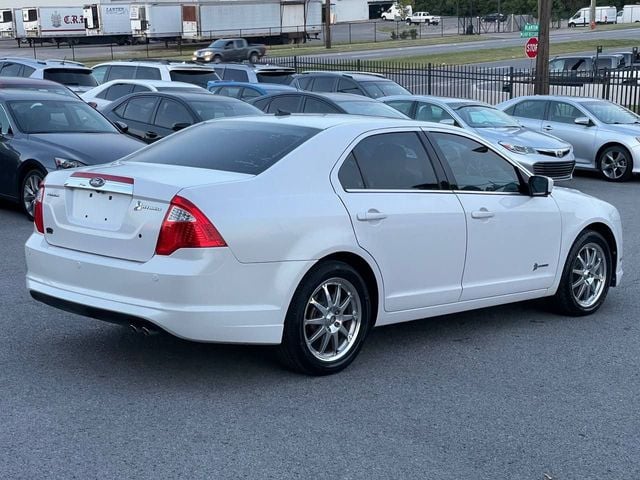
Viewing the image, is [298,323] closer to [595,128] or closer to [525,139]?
[525,139]

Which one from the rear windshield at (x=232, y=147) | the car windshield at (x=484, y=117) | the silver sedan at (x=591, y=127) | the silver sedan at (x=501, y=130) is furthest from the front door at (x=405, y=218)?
the silver sedan at (x=591, y=127)

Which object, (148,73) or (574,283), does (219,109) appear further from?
(148,73)

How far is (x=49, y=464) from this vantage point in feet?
14.8

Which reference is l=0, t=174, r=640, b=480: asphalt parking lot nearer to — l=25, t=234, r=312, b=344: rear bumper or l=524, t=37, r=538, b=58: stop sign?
l=25, t=234, r=312, b=344: rear bumper

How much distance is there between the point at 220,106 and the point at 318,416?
33.0ft

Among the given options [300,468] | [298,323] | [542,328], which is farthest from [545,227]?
[300,468]

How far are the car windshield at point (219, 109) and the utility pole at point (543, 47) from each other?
11348mm

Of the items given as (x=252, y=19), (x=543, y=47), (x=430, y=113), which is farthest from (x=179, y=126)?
(x=252, y=19)

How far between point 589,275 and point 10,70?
20450mm

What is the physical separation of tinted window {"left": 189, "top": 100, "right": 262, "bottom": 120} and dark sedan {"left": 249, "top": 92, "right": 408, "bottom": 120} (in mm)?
1382

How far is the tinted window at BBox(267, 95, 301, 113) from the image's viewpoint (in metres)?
17.7

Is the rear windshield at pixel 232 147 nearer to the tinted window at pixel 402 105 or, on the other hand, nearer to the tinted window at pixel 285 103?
the tinted window at pixel 285 103

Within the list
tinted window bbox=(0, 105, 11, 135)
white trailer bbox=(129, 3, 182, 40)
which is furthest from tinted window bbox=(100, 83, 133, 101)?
white trailer bbox=(129, 3, 182, 40)

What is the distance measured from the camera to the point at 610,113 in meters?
18.7
